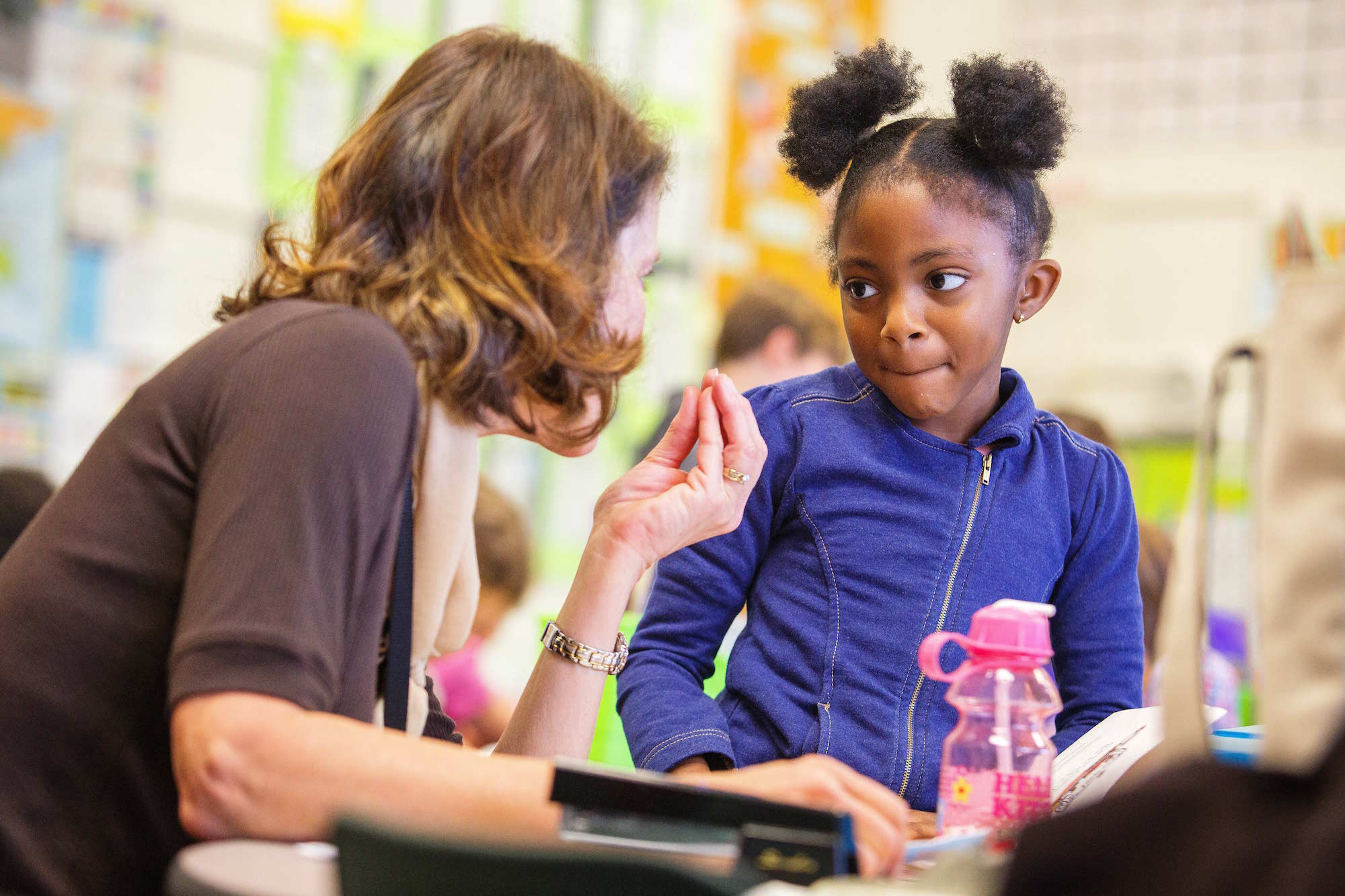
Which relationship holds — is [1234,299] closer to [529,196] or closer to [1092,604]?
[1092,604]

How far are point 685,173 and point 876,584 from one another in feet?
11.6

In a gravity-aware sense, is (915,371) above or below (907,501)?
above

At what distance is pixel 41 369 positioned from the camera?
2.96m

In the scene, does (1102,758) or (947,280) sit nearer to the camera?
(1102,758)

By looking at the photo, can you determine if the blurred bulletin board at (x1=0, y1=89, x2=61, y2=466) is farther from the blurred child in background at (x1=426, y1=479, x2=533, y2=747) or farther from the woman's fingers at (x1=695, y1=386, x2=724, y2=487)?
the woman's fingers at (x1=695, y1=386, x2=724, y2=487)

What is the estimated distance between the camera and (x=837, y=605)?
4.10 ft

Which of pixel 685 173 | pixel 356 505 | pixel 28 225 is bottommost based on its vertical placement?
pixel 356 505

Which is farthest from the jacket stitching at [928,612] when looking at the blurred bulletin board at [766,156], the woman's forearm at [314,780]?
the blurred bulletin board at [766,156]

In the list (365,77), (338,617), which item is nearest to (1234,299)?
(365,77)

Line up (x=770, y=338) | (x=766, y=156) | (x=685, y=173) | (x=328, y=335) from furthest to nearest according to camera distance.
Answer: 1. (x=766, y=156)
2. (x=685, y=173)
3. (x=770, y=338)
4. (x=328, y=335)

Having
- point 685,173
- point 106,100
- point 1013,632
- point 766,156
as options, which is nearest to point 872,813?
point 1013,632

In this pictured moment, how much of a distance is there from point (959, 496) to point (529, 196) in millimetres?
524

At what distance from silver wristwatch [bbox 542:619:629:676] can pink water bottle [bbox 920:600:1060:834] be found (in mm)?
315

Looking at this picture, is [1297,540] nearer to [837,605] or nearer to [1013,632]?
[1013,632]
